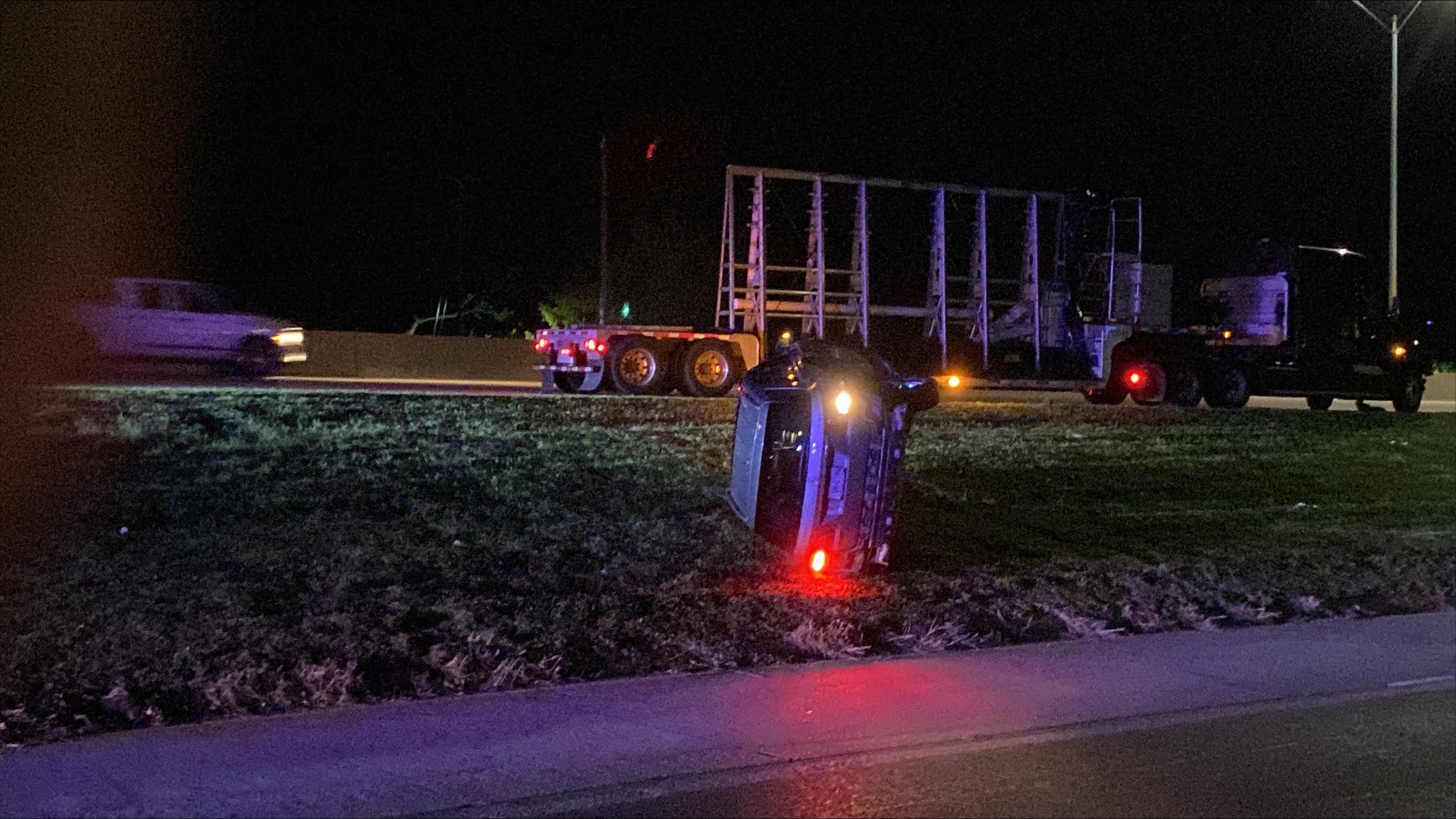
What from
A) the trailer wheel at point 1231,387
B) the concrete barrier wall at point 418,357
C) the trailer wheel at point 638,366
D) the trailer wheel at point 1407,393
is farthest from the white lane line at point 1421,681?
the concrete barrier wall at point 418,357

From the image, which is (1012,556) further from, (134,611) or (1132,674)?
(134,611)

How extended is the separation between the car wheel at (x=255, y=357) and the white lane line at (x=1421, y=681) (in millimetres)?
16913

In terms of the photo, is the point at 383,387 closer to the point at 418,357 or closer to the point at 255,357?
the point at 255,357

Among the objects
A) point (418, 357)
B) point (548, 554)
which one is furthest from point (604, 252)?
point (548, 554)

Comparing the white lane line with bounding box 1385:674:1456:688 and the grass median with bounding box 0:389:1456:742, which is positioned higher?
the grass median with bounding box 0:389:1456:742

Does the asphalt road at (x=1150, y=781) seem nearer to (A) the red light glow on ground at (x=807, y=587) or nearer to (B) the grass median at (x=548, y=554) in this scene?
(B) the grass median at (x=548, y=554)

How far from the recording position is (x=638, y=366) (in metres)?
21.6

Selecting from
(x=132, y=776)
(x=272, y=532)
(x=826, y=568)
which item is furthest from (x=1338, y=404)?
(x=132, y=776)

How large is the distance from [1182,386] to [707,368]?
30.1ft

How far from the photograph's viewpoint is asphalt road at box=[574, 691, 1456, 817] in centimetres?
633

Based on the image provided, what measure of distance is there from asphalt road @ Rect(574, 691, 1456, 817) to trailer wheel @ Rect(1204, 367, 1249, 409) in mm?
18678

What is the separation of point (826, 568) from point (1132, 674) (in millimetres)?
2387

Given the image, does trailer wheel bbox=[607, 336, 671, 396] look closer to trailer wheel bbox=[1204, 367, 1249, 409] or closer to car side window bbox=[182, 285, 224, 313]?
car side window bbox=[182, 285, 224, 313]

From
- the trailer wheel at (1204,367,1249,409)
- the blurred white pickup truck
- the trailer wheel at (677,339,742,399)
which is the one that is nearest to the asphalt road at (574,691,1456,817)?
the trailer wheel at (677,339,742,399)
